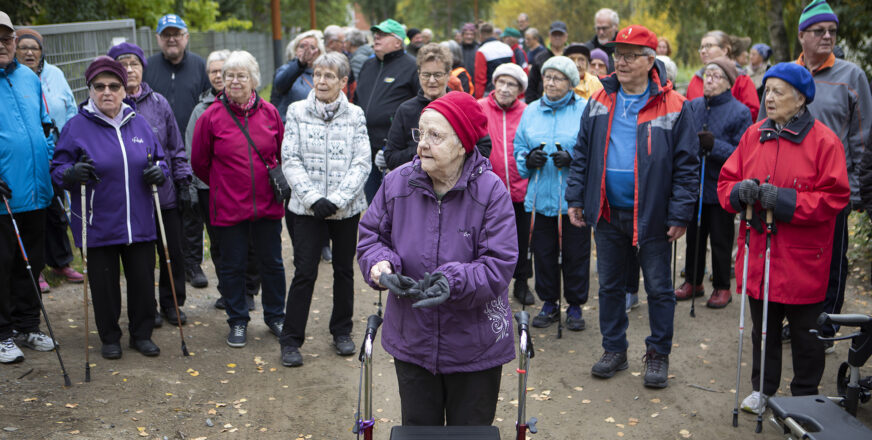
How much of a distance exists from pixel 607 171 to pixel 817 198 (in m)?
1.41

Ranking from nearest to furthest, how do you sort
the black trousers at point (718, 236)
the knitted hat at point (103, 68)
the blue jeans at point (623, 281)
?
the blue jeans at point (623, 281) → the knitted hat at point (103, 68) → the black trousers at point (718, 236)

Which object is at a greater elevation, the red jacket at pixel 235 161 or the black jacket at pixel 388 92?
the black jacket at pixel 388 92

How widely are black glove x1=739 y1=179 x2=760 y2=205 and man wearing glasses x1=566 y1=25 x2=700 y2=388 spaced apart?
579mm

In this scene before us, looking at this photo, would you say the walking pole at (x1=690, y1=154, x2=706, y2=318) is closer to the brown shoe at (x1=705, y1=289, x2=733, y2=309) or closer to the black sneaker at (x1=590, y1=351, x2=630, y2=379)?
the brown shoe at (x1=705, y1=289, x2=733, y2=309)

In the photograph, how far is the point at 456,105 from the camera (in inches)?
145

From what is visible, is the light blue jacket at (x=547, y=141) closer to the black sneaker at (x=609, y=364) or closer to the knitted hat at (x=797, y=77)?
the black sneaker at (x=609, y=364)

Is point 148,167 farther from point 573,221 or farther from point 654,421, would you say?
point 654,421

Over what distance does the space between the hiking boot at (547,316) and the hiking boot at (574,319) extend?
118 millimetres

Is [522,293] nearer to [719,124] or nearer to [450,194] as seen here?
[719,124]

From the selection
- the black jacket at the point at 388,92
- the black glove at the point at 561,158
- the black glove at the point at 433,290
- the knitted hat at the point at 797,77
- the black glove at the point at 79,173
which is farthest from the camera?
the black jacket at the point at 388,92

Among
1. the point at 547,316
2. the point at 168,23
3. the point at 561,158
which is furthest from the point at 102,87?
the point at 547,316

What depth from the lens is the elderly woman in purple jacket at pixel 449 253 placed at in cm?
365

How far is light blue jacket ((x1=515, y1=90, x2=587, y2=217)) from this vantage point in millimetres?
6668

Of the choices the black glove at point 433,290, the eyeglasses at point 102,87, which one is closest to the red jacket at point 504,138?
the eyeglasses at point 102,87
